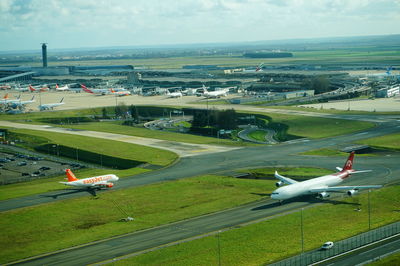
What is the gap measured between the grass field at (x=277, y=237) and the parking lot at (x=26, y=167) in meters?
61.5

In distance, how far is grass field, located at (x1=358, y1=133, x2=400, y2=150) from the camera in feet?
434

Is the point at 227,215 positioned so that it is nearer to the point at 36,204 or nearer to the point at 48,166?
the point at 36,204

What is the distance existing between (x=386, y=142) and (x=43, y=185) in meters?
86.0

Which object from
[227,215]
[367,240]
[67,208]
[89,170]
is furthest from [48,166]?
[367,240]

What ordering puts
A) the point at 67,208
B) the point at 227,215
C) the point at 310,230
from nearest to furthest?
the point at 310,230 < the point at 227,215 < the point at 67,208

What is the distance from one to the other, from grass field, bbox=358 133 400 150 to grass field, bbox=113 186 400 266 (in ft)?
162

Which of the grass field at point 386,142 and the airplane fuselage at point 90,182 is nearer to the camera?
the airplane fuselage at point 90,182

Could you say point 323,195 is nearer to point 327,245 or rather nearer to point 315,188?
point 315,188

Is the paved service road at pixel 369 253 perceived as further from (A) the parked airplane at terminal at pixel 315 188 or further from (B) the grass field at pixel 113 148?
(B) the grass field at pixel 113 148

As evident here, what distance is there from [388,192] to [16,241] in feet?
198

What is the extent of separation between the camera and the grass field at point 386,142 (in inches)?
5208

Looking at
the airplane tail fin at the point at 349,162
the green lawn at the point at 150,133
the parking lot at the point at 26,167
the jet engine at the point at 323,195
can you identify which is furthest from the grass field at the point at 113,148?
the jet engine at the point at 323,195

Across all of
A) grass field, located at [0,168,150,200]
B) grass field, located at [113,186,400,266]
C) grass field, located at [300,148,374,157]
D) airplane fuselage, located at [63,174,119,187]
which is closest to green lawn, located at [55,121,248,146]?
grass field, located at [300,148,374,157]

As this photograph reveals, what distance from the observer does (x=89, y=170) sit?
4875 inches
